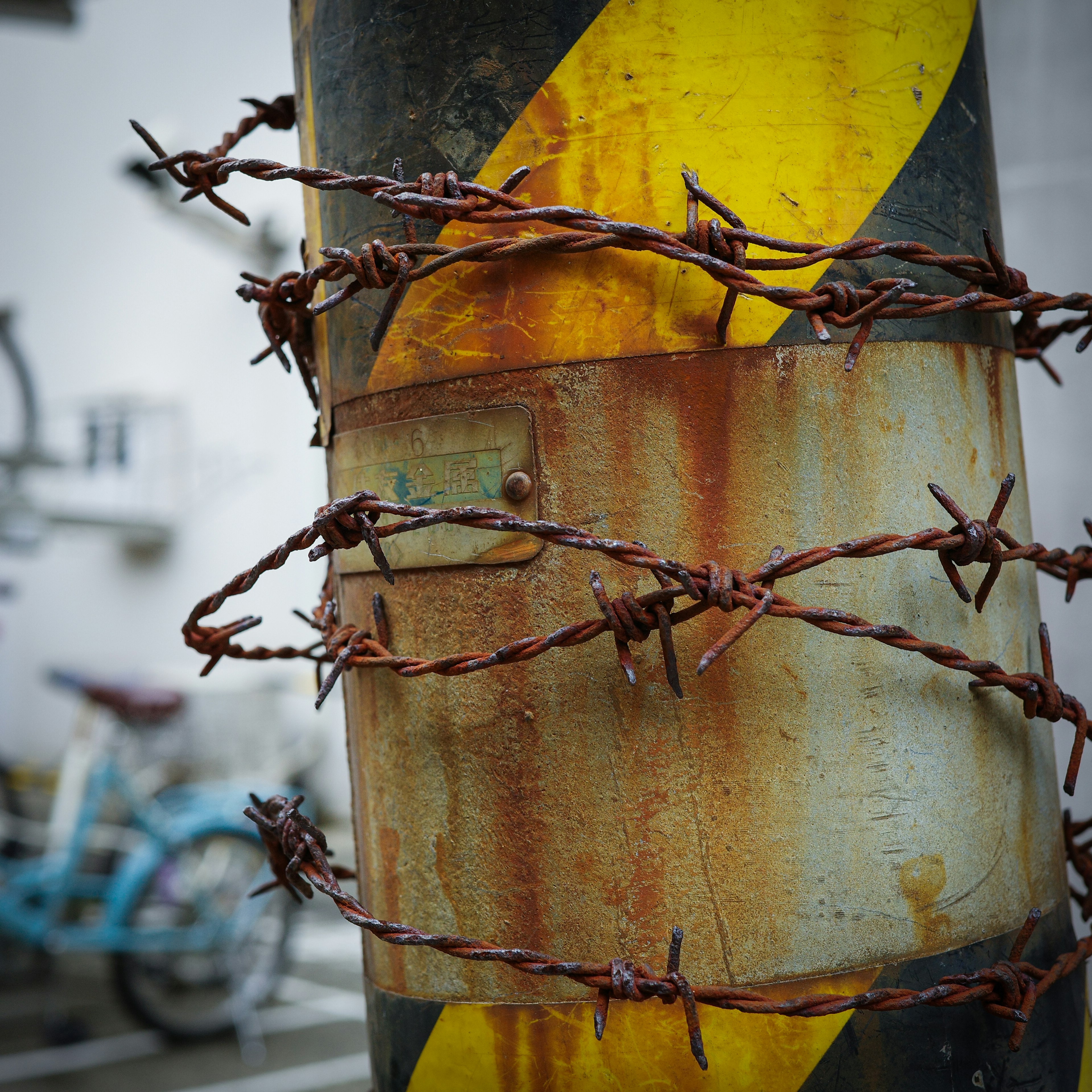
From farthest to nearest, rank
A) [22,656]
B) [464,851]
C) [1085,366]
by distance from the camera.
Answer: [22,656] < [1085,366] < [464,851]

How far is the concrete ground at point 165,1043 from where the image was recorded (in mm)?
3867

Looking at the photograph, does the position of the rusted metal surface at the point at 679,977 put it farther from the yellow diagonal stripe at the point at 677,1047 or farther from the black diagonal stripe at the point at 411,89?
the black diagonal stripe at the point at 411,89

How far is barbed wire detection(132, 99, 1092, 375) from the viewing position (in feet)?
3.22

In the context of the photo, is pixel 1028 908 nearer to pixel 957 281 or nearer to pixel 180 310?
pixel 957 281

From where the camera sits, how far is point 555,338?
105cm

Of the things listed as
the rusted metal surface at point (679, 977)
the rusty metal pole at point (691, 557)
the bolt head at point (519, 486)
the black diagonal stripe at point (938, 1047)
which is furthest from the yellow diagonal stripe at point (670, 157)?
the black diagonal stripe at point (938, 1047)

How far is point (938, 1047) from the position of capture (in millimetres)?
1045

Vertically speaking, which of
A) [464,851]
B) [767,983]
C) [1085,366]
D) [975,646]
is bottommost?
[767,983]

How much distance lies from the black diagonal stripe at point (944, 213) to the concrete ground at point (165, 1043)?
321 centimetres

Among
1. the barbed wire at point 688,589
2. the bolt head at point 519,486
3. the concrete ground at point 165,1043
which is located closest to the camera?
the barbed wire at point 688,589

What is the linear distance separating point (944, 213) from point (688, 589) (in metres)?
0.54

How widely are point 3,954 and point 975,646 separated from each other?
495 cm

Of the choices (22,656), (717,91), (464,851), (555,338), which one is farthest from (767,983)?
(22,656)

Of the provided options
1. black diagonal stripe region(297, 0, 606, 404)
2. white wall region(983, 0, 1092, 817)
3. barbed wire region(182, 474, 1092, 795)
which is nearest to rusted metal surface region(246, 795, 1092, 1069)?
barbed wire region(182, 474, 1092, 795)
